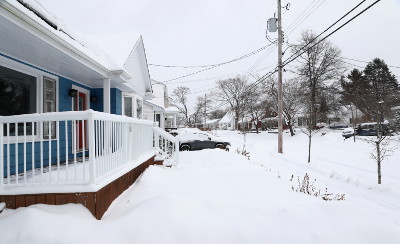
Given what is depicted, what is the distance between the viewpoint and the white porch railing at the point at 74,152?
120 inches

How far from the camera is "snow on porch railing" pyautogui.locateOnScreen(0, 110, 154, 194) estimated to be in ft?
10.1

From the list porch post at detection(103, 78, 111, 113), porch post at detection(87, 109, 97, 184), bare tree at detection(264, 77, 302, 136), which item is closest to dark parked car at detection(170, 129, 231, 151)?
porch post at detection(103, 78, 111, 113)

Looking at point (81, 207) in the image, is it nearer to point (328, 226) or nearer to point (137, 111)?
point (328, 226)

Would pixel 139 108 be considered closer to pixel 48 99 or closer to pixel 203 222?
pixel 48 99

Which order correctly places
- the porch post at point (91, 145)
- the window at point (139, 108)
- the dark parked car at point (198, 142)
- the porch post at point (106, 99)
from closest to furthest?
the porch post at point (91, 145) < the porch post at point (106, 99) < the window at point (139, 108) < the dark parked car at point (198, 142)

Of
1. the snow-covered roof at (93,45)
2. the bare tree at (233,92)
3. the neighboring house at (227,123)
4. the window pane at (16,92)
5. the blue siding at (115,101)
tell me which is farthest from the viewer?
the neighboring house at (227,123)

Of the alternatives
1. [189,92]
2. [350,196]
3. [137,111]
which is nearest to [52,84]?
[137,111]

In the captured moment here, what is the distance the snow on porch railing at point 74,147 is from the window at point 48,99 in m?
0.05

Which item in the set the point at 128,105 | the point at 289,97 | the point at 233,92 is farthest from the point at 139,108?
the point at 233,92

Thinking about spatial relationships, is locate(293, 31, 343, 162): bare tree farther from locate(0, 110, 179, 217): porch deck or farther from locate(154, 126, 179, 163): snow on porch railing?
locate(0, 110, 179, 217): porch deck

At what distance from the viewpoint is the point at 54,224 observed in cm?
273

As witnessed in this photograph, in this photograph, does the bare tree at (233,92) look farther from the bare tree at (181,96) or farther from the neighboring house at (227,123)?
the neighboring house at (227,123)

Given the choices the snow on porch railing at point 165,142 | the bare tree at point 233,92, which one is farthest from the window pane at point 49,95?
the bare tree at point 233,92

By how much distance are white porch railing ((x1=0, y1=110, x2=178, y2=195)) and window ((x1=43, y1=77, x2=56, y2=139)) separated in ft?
0.27
